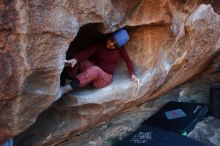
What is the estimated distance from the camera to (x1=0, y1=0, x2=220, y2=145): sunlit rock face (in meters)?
1.96

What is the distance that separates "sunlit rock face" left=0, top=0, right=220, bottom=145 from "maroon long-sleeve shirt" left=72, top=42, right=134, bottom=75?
14 cm

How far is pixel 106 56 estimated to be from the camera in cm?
284

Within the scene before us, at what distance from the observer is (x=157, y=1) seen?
2.75 m

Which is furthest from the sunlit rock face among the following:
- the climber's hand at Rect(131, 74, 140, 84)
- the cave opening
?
the cave opening

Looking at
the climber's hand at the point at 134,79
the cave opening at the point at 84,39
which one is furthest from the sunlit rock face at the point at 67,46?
the cave opening at the point at 84,39

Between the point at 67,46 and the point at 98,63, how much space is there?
71 cm

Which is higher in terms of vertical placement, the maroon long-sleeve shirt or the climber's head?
the climber's head

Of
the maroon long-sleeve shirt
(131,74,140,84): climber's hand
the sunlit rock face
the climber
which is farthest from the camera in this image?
(131,74,140,84): climber's hand

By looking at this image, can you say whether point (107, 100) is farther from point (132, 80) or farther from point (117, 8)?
point (117, 8)

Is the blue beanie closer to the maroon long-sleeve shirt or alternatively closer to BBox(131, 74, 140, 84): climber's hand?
the maroon long-sleeve shirt

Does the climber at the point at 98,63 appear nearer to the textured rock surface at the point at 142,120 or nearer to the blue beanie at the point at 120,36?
the blue beanie at the point at 120,36

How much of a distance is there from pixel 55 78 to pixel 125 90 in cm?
80

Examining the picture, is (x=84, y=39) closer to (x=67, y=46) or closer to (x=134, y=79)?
(x=134, y=79)

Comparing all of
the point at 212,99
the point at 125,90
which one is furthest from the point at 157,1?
the point at 212,99
